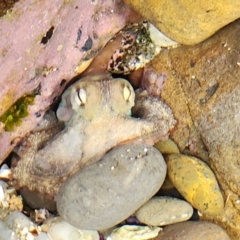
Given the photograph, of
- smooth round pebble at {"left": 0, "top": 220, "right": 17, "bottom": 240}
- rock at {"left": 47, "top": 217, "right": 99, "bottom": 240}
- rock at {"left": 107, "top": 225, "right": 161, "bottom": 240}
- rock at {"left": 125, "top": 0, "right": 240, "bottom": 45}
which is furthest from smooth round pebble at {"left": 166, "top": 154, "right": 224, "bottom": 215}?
smooth round pebble at {"left": 0, "top": 220, "right": 17, "bottom": 240}

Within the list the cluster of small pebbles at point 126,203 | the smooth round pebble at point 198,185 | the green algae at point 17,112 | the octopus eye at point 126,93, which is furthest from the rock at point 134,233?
the green algae at point 17,112

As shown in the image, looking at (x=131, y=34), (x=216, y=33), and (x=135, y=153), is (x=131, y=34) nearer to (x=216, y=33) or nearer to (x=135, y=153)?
(x=216, y=33)

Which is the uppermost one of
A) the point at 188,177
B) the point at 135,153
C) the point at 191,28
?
the point at 191,28

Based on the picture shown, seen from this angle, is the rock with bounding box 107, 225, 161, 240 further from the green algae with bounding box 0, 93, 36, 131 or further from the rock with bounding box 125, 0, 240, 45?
the rock with bounding box 125, 0, 240, 45

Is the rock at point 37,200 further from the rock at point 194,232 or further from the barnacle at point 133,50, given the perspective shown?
the barnacle at point 133,50

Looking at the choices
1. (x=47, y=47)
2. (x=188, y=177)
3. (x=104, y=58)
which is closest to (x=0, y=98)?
(x=47, y=47)

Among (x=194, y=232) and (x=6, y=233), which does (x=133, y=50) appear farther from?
(x=6, y=233)
